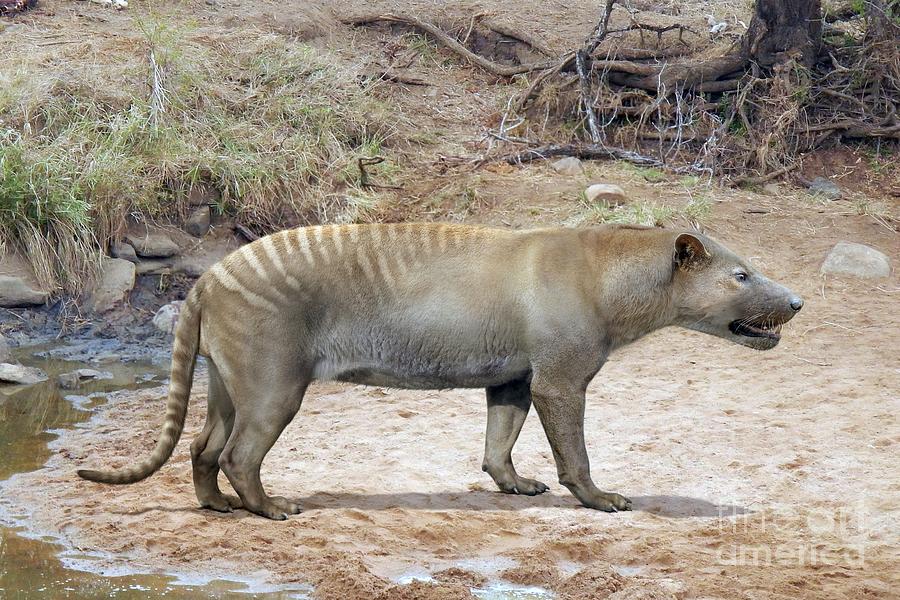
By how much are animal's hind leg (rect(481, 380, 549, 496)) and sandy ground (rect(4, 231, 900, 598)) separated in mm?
113

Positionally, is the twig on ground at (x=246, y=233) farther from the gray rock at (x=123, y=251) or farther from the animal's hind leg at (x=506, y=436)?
the animal's hind leg at (x=506, y=436)

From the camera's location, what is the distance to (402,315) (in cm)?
645

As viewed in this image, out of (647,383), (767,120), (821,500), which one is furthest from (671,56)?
(821,500)

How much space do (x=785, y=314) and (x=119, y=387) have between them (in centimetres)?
500

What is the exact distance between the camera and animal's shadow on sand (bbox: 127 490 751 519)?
21.8 ft

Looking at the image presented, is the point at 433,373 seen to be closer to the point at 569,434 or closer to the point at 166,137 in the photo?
the point at 569,434

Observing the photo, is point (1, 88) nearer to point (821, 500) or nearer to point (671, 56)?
point (671, 56)

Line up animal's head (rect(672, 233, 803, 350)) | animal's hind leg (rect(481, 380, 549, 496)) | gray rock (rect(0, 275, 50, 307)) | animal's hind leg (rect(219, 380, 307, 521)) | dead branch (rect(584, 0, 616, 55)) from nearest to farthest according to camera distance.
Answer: animal's hind leg (rect(219, 380, 307, 521)) → animal's head (rect(672, 233, 803, 350)) → animal's hind leg (rect(481, 380, 549, 496)) → gray rock (rect(0, 275, 50, 307)) → dead branch (rect(584, 0, 616, 55))

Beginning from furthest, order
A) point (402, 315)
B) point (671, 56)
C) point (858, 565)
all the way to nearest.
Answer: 1. point (671, 56)
2. point (402, 315)
3. point (858, 565)

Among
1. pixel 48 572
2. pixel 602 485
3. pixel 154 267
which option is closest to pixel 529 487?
pixel 602 485

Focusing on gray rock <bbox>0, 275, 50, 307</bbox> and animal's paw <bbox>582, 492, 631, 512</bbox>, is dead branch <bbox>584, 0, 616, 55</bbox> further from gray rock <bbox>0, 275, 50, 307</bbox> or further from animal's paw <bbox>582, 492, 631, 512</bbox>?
animal's paw <bbox>582, 492, 631, 512</bbox>

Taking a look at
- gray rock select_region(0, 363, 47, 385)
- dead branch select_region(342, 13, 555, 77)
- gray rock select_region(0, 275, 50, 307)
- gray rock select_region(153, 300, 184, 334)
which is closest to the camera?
gray rock select_region(0, 363, 47, 385)

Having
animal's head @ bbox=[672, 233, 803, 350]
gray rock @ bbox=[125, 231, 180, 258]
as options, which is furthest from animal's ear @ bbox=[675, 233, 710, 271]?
gray rock @ bbox=[125, 231, 180, 258]

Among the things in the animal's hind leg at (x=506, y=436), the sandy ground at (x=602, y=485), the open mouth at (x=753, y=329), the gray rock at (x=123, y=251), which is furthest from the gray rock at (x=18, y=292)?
the open mouth at (x=753, y=329)
